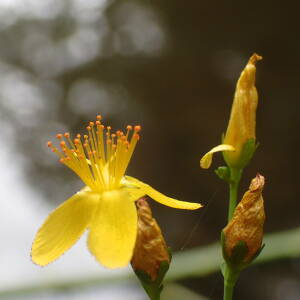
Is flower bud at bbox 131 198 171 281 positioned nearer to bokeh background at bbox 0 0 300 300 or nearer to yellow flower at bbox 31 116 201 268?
yellow flower at bbox 31 116 201 268

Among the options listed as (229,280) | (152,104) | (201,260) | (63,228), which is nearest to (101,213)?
(63,228)

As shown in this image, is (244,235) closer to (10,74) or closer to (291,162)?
(291,162)

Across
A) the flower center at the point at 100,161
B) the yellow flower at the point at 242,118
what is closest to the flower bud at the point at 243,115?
the yellow flower at the point at 242,118

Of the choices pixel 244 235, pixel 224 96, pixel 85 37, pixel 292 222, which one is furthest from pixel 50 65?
pixel 244 235

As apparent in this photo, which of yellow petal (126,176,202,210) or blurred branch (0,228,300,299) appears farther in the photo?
blurred branch (0,228,300,299)

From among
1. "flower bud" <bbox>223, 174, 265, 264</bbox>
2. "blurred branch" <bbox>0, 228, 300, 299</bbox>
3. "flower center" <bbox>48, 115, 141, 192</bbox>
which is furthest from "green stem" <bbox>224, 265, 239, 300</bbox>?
"blurred branch" <bbox>0, 228, 300, 299</bbox>

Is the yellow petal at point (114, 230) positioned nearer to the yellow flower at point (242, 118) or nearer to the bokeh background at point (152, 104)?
the yellow flower at point (242, 118)

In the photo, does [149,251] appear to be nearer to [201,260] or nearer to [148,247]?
Result: [148,247]
